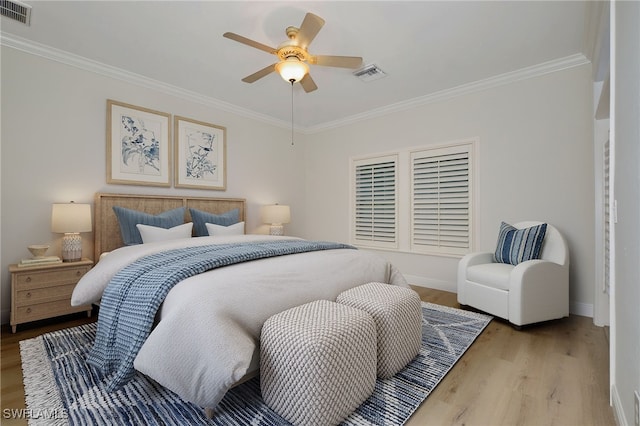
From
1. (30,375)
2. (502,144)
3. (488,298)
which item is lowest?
(30,375)

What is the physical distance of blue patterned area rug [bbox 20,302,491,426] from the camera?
1472 millimetres

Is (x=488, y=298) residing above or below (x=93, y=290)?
below

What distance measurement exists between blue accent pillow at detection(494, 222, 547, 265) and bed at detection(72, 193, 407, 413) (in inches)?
58.1

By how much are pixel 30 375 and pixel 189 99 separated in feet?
10.5

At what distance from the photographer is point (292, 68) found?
7.79ft

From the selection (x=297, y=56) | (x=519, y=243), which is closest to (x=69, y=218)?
(x=297, y=56)

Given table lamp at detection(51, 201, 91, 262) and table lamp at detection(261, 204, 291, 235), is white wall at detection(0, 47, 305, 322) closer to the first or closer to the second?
table lamp at detection(51, 201, 91, 262)

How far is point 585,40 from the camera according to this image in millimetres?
2625

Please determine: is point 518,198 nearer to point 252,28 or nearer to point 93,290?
point 252,28

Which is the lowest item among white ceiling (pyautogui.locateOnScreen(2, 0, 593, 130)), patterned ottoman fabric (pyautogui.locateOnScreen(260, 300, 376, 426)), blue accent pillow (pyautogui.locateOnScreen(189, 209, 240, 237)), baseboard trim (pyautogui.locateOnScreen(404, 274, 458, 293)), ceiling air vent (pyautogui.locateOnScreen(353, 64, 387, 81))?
baseboard trim (pyautogui.locateOnScreen(404, 274, 458, 293))

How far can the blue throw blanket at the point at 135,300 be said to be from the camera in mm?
1524

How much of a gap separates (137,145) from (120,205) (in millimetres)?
716

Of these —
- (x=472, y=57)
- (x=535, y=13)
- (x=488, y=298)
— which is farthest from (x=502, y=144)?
(x=488, y=298)

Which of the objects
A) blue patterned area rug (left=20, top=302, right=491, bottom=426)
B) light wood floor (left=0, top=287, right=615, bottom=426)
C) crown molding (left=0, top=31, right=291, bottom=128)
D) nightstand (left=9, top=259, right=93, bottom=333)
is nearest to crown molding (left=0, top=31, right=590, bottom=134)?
crown molding (left=0, top=31, right=291, bottom=128)
